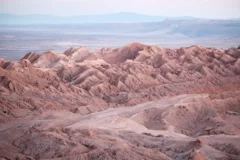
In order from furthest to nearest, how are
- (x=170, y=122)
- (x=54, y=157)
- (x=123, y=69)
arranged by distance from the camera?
(x=123, y=69), (x=170, y=122), (x=54, y=157)

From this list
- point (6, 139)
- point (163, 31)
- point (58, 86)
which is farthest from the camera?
point (163, 31)

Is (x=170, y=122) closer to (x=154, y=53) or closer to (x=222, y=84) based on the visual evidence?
(x=222, y=84)

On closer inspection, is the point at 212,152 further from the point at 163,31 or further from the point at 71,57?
the point at 163,31

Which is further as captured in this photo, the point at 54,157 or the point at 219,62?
the point at 219,62

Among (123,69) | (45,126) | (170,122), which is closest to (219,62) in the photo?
(123,69)

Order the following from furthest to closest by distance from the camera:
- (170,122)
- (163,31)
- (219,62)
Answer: (163,31) → (219,62) → (170,122)

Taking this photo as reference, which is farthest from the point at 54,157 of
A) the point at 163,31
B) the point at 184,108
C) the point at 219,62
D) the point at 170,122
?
the point at 163,31
